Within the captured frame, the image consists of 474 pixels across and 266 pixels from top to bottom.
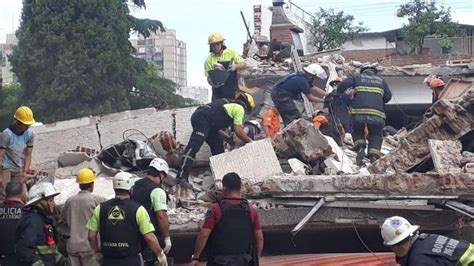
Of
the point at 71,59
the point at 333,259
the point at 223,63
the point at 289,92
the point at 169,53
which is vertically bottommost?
the point at 333,259

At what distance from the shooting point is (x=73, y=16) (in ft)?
81.5

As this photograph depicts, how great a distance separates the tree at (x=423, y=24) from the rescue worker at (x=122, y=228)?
21170mm

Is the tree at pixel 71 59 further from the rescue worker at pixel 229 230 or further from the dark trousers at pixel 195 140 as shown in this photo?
the rescue worker at pixel 229 230

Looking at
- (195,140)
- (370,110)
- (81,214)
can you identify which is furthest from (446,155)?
(81,214)

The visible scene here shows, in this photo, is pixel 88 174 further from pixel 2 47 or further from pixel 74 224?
pixel 2 47

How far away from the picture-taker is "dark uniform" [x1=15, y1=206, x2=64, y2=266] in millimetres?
6941

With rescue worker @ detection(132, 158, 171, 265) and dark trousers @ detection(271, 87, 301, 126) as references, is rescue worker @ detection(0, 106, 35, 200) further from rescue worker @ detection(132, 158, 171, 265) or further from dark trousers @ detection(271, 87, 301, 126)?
dark trousers @ detection(271, 87, 301, 126)

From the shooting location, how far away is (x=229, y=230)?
695 centimetres

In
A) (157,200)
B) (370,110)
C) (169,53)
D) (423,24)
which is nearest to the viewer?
(157,200)

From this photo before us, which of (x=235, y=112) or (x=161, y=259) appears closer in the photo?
(x=161, y=259)

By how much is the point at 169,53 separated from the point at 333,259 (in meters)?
75.1

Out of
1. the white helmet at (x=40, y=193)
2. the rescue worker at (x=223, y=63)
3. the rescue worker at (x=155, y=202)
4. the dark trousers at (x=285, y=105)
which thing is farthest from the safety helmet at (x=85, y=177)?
the dark trousers at (x=285, y=105)

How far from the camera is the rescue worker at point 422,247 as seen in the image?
5.40m

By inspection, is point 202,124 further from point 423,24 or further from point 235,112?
point 423,24
